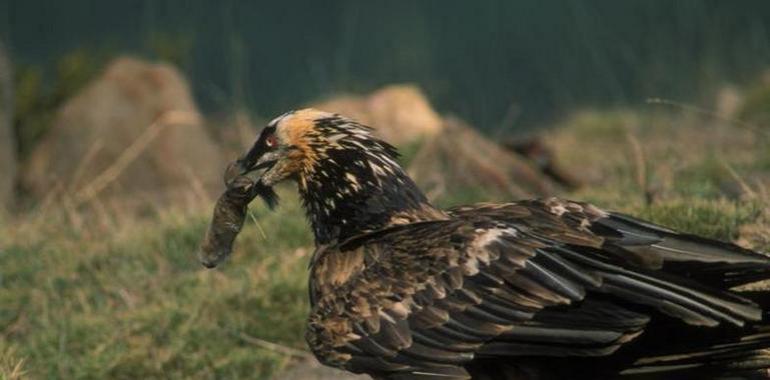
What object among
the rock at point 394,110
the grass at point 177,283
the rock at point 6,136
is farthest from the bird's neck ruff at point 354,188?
the rock at point 394,110

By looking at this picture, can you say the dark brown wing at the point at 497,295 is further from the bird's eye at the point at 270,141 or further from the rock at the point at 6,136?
the rock at the point at 6,136

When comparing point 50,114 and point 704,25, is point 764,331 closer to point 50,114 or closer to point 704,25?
point 50,114

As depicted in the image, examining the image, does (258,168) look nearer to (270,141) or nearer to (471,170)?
(270,141)

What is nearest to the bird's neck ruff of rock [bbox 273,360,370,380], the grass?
the grass

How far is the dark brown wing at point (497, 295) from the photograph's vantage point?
17.1 ft

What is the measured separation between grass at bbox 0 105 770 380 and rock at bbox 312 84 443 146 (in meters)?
2.63

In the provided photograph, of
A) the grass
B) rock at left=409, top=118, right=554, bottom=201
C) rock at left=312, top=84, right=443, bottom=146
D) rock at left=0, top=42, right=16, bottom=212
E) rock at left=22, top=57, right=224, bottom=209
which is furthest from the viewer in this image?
rock at left=312, top=84, right=443, bottom=146

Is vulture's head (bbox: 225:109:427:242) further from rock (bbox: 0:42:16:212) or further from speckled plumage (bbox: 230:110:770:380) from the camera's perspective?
rock (bbox: 0:42:16:212)

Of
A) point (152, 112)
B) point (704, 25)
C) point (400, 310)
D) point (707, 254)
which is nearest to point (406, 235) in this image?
point (400, 310)

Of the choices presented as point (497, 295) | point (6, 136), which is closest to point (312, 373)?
point (497, 295)

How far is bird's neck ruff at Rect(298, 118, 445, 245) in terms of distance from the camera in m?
6.17

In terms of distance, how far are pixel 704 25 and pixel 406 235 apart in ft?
33.2

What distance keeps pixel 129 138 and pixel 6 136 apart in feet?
3.83

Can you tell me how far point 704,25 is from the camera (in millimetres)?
15305
